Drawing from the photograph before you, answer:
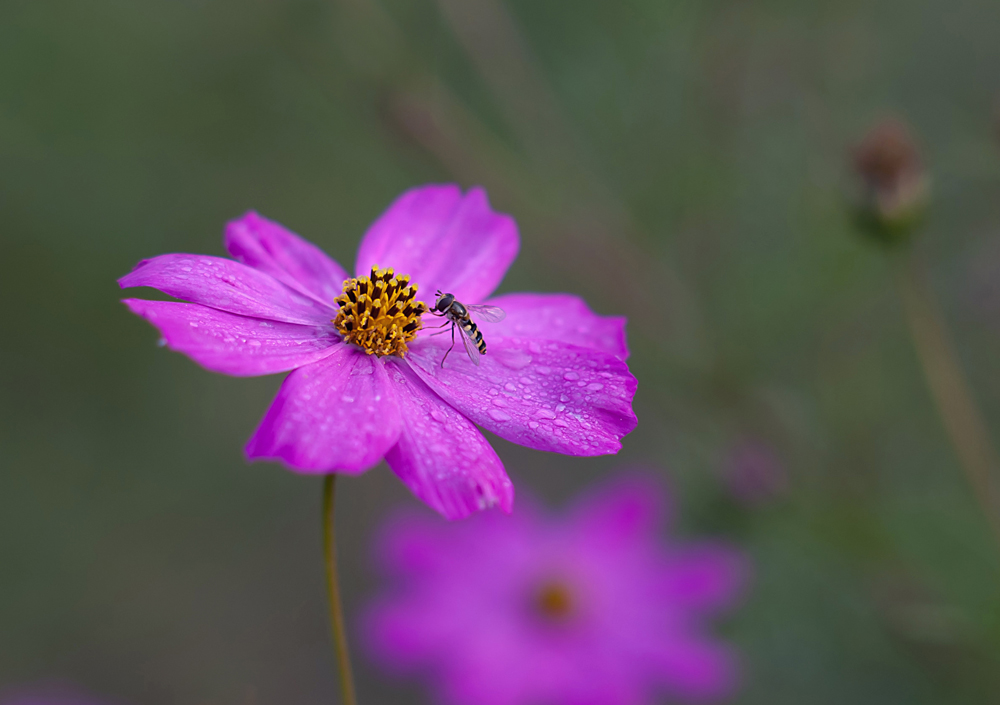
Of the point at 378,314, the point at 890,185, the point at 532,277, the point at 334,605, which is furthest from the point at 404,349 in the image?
the point at 532,277

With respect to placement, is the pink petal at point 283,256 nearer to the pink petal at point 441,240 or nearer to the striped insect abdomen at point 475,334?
the pink petal at point 441,240

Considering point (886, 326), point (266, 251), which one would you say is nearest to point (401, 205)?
point (266, 251)

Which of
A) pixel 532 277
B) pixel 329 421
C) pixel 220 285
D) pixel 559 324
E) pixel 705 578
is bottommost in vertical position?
pixel 329 421

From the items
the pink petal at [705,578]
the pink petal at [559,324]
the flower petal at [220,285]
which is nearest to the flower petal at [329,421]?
the flower petal at [220,285]

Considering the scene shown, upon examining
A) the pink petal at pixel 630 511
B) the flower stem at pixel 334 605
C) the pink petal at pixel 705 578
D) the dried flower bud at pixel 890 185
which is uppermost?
the dried flower bud at pixel 890 185

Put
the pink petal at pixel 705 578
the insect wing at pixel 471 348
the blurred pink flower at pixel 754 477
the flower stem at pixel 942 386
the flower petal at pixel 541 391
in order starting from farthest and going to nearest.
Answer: the pink petal at pixel 705 578 → the blurred pink flower at pixel 754 477 → the flower stem at pixel 942 386 → the insect wing at pixel 471 348 → the flower petal at pixel 541 391

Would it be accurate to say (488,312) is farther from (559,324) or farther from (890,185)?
(890,185)

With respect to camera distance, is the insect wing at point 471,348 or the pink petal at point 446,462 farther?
the insect wing at point 471,348
